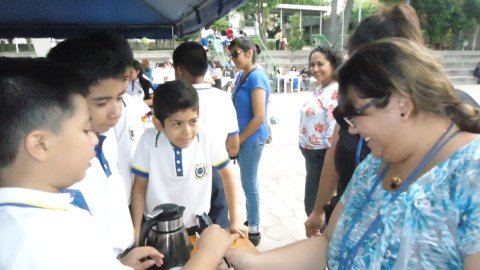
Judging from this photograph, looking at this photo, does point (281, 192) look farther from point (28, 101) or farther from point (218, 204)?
point (28, 101)

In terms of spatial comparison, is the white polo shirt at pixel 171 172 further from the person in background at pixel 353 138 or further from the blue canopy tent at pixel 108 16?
the blue canopy tent at pixel 108 16

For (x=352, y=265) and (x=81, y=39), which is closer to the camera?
(x=352, y=265)

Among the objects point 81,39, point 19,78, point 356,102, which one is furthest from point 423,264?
point 81,39

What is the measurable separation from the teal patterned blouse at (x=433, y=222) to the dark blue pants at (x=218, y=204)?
4.10ft

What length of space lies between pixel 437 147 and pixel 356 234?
339 mm

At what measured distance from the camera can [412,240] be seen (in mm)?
892

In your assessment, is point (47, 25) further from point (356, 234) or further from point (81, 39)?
point (356, 234)

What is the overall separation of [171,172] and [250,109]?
1318 millimetres

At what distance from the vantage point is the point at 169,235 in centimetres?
123

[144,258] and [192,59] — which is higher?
[192,59]

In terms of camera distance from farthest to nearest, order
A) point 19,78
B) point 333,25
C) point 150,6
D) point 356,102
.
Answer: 1. point 333,25
2. point 150,6
3. point 356,102
4. point 19,78

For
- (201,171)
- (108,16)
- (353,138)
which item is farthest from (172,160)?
(108,16)

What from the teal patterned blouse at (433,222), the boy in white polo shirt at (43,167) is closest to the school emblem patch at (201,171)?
the boy in white polo shirt at (43,167)

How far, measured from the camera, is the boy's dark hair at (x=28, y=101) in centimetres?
83
